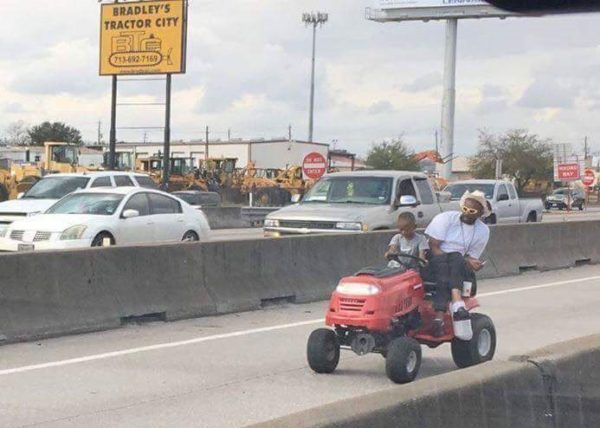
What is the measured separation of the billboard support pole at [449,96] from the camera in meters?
70.6

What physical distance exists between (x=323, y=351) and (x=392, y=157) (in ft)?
272

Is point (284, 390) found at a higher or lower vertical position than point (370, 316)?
lower

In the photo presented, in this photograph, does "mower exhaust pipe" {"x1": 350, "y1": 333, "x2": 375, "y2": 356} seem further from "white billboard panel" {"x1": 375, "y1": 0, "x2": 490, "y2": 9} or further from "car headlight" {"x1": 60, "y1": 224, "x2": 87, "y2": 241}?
"white billboard panel" {"x1": 375, "y1": 0, "x2": 490, "y2": 9}

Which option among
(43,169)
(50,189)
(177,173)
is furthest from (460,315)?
(177,173)

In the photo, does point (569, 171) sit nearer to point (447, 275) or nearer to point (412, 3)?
point (412, 3)

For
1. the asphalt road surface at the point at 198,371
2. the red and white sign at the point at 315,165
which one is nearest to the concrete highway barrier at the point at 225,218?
the red and white sign at the point at 315,165

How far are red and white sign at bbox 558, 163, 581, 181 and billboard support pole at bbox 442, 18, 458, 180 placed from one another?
20872 millimetres

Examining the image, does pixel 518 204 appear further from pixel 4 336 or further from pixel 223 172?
pixel 223 172

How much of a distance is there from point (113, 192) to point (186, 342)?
6.79m

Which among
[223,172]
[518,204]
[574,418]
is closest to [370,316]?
[574,418]

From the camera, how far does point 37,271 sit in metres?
10.5

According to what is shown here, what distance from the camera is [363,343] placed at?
27.4 feet

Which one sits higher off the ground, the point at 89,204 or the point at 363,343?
the point at 89,204

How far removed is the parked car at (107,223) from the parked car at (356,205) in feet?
5.43
